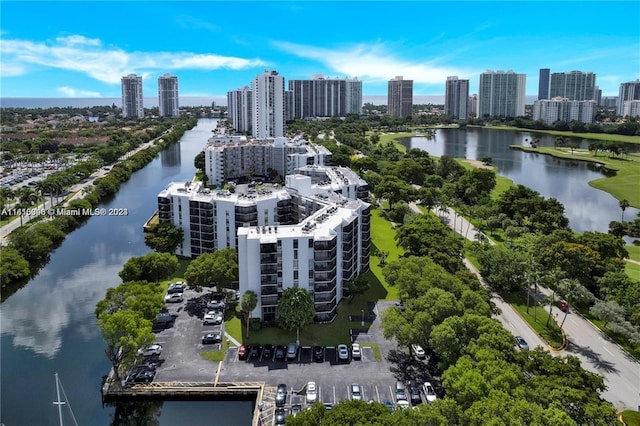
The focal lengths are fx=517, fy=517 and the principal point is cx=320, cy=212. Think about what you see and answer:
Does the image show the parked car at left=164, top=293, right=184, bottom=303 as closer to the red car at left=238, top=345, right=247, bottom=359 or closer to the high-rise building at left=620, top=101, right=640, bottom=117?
the red car at left=238, top=345, right=247, bottom=359

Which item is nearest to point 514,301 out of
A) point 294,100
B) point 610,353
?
point 610,353

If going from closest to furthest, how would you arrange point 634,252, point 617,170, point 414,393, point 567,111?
point 414,393, point 634,252, point 617,170, point 567,111

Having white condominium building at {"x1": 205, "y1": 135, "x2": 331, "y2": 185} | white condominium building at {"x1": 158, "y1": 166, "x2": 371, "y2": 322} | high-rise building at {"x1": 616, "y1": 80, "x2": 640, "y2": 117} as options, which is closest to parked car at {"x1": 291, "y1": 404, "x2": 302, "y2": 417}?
white condominium building at {"x1": 158, "y1": 166, "x2": 371, "y2": 322}

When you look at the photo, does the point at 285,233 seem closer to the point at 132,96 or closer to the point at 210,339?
the point at 210,339

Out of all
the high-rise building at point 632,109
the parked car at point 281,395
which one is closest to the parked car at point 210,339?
the parked car at point 281,395

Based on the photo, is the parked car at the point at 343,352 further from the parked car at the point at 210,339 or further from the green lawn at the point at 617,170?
the green lawn at the point at 617,170

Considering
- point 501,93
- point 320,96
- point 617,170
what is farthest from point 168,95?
point 617,170

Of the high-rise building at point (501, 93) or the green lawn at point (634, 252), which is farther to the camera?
the high-rise building at point (501, 93)
